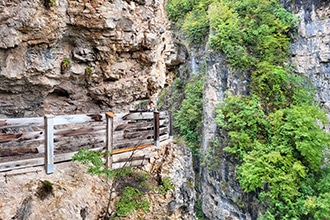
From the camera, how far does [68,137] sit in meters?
3.85

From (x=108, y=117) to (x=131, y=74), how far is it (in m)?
2.02

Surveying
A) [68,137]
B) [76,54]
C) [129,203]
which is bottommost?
[129,203]

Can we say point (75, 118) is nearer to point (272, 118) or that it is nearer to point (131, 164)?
point (131, 164)

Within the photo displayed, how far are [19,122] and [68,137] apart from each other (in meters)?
0.82

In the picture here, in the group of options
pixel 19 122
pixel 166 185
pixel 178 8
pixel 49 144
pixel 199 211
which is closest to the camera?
pixel 19 122

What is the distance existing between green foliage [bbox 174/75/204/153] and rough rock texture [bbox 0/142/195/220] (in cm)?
1409

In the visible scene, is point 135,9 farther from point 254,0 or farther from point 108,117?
point 254,0

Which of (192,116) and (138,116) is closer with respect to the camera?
(138,116)

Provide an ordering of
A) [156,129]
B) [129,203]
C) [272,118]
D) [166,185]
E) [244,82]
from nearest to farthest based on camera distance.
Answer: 1. [129,203]
2. [166,185]
3. [156,129]
4. [272,118]
5. [244,82]

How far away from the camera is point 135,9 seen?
5238 mm

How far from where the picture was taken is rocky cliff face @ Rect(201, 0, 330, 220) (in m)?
13.6

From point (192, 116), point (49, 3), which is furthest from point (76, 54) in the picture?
point (192, 116)

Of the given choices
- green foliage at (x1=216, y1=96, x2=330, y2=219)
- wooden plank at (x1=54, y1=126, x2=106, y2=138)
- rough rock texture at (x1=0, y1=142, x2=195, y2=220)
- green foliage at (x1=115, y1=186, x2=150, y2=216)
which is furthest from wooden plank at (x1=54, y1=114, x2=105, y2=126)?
green foliage at (x1=216, y1=96, x2=330, y2=219)

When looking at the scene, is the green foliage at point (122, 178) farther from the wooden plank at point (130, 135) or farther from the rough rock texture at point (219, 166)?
the rough rock texture at point (219, 166)
